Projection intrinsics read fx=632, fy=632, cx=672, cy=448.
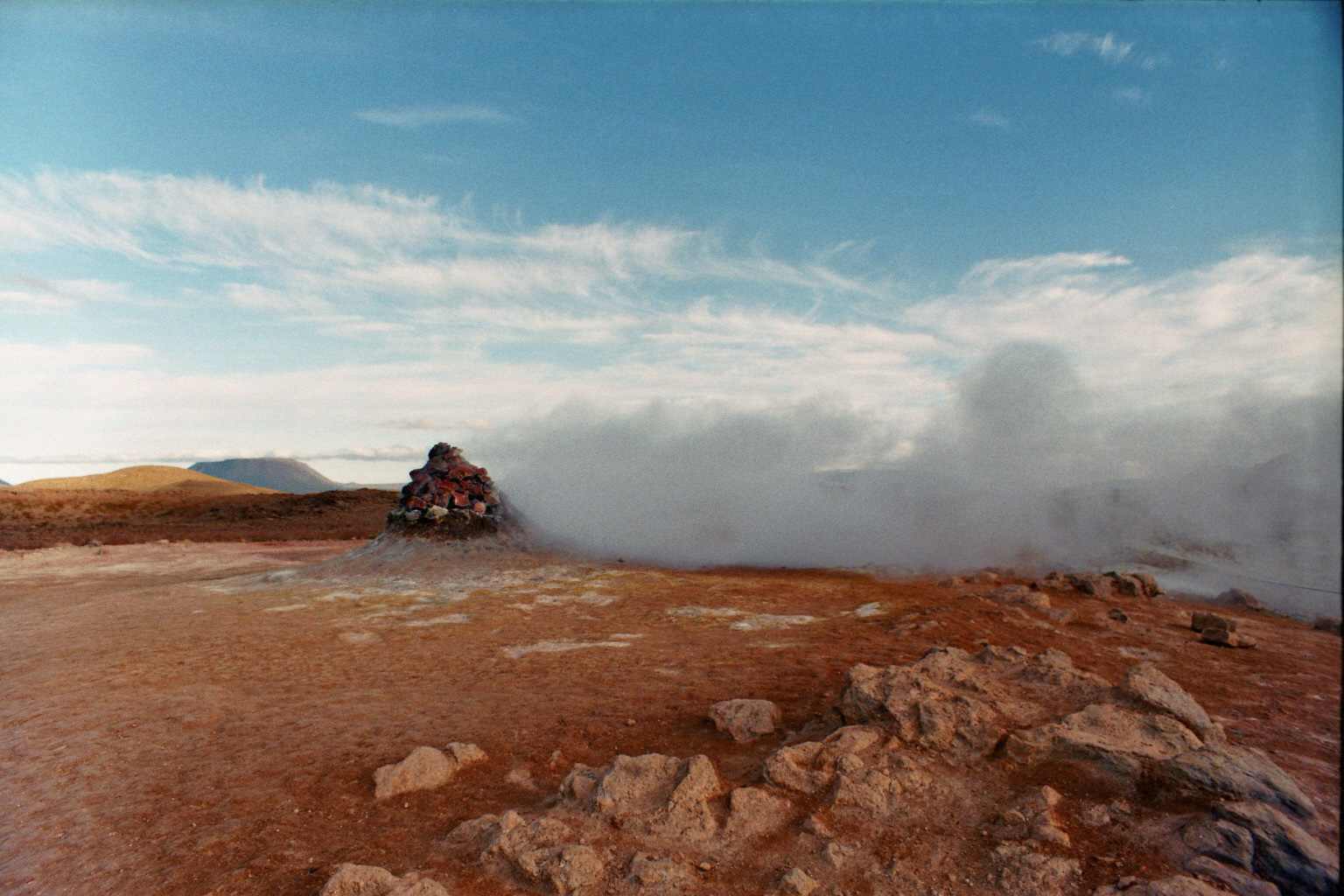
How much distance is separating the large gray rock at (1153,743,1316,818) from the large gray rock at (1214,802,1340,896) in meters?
0.17

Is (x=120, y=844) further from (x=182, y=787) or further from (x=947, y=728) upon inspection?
(x=947, y=728)

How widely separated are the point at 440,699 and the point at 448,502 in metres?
13.6

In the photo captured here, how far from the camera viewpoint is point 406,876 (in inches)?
160

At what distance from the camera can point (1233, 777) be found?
4332 mm

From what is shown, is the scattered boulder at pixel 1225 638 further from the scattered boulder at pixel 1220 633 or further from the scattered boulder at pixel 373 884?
the scattered boulder at pixel 373 884

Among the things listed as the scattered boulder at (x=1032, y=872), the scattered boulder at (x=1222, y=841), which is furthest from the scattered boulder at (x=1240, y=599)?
the scattered boulder at (x=1032, y=872)

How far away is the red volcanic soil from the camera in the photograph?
33.8m

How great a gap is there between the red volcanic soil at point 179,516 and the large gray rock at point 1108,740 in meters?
33.2

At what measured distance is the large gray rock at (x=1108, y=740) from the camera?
479cm

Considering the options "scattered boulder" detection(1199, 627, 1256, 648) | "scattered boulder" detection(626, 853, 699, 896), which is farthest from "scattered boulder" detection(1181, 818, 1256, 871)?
"scattered boulder" detection(1199, 627, 1256, 648)

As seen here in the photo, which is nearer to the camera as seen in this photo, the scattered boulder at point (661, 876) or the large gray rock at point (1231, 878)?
the large gray rock at point (1231, 878)

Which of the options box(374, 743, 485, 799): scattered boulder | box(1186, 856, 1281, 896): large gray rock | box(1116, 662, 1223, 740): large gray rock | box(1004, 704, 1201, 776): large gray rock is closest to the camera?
box(1186, 856, 1281, 896): large gray rock

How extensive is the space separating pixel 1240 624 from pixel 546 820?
13.2 meters

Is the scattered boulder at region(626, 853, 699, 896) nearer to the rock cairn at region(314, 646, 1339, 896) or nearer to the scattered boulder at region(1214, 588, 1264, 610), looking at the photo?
the rock cairn at region(314, 646, 1339, 896)
